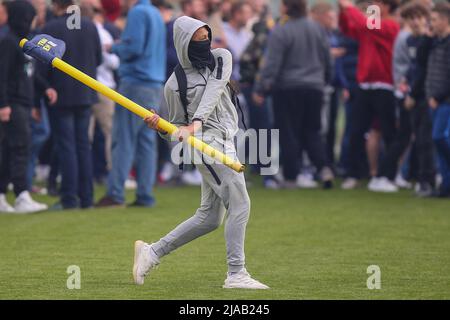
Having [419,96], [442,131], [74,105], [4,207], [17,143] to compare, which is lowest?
[4,207]

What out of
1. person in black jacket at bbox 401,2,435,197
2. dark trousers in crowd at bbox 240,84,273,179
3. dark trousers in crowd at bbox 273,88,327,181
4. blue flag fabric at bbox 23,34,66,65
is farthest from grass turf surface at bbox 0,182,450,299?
dark trousers in crowd at bbox 240,84,273,179

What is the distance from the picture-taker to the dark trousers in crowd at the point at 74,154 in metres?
12.4

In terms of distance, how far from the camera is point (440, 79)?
1322cm

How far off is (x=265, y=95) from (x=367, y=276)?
23.7 feet

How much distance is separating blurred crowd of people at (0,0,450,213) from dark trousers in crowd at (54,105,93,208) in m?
0.01

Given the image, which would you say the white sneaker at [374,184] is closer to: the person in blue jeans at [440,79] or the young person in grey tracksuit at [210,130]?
the person in blue jeans at [440,79]

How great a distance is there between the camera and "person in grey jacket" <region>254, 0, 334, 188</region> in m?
14.9

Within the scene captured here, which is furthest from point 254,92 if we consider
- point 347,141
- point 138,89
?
point 138,89

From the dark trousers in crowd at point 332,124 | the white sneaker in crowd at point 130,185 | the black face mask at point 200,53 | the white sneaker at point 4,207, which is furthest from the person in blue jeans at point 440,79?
the black face mask at point 200,53

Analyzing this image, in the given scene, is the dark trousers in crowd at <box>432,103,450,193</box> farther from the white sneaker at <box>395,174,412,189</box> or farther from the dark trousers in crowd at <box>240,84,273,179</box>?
the dark trousers in crowd at <box>240,84,273,179</box>

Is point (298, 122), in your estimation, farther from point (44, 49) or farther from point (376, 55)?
point (44, 49)

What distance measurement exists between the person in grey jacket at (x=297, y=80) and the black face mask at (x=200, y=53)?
23.5ft

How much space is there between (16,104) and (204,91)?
4.99m

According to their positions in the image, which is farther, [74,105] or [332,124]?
[332,124]
